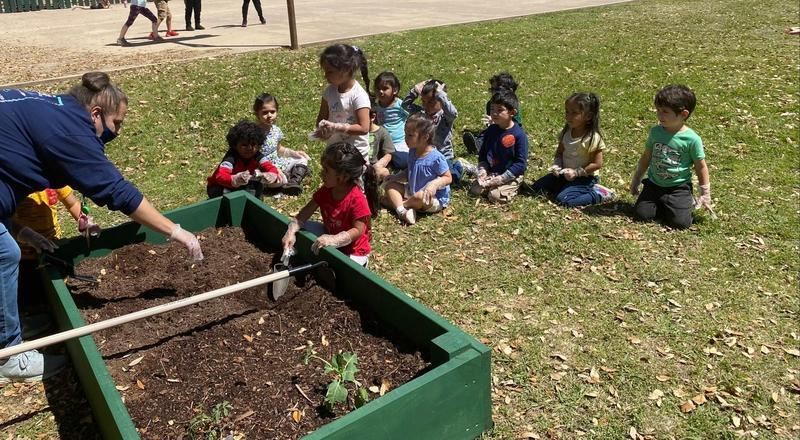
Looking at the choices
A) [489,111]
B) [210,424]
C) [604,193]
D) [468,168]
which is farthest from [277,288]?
[489,111]

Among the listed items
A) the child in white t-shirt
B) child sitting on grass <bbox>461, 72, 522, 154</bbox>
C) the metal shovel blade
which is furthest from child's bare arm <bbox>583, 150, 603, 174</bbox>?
the metal shovel blade

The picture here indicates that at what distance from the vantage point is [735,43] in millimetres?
14055

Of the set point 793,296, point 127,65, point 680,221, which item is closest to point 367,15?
point 127,65

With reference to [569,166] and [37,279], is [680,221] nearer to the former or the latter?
[569,166]

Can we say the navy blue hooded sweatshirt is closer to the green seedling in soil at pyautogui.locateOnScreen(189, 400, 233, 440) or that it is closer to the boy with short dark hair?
the green seedling in soil at pyautogui.locateOnScreen(189, 400, 233, 440)

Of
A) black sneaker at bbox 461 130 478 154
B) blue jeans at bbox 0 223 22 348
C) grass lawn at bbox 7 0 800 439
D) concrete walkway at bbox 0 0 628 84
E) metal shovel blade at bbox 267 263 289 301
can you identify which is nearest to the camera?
blue jeans at bbox 0 223 22 348

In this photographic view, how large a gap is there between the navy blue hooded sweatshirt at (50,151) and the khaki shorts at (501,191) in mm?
3840

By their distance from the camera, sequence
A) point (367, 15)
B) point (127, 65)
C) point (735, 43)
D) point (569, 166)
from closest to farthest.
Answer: point (569, 166)
point (127, 65)
point (735, 43)
point (367, 15)

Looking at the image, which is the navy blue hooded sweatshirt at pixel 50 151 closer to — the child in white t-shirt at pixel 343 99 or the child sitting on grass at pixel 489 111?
the child in white t-shirt at pixel 343 99

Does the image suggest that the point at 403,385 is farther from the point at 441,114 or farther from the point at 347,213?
the point at 441,114

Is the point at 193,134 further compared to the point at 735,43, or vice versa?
the point at 735,43

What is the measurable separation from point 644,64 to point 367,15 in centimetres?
896

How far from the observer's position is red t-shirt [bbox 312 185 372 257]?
185 inches

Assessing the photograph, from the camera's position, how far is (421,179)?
20.7ft
